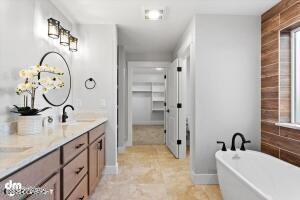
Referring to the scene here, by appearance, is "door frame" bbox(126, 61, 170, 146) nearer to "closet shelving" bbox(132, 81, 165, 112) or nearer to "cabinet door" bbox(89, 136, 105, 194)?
"cabinet door" bbox(89, 136, 105, 194)

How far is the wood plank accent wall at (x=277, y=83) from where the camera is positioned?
2400 millimetres

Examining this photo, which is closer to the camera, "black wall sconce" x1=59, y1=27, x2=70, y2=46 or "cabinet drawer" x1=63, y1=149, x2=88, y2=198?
"cabinet drawer" x1=63, y1=149, x2=88, y2=198

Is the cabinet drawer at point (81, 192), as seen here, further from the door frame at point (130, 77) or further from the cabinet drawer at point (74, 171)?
the door frame at point (130, 77)

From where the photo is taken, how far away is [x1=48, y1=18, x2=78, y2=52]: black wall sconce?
2.38m

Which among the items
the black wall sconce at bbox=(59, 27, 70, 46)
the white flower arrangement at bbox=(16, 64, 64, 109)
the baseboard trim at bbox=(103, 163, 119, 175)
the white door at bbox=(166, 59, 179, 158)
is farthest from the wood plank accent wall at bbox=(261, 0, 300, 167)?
the black wall sconce at bbox=(59, 27, 70, 46)

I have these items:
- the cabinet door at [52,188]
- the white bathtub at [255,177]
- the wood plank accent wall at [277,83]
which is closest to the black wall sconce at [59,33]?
the cabinet door at [52,188]

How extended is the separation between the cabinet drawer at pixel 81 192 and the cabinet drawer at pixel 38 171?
429 mm

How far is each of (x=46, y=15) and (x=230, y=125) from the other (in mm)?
2746

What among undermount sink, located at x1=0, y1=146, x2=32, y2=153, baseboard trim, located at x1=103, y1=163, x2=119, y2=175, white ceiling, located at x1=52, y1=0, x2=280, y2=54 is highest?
white ceiling, located at x1=52, y1=0, x2=280, y2=54

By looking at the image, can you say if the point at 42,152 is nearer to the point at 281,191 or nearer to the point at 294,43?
the point at 281,191

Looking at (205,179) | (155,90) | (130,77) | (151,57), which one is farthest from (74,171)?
(155,90)

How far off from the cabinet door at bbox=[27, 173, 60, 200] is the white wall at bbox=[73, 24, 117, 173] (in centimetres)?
193

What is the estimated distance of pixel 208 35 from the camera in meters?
2.98

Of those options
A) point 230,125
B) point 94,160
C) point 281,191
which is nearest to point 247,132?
point 230,125
